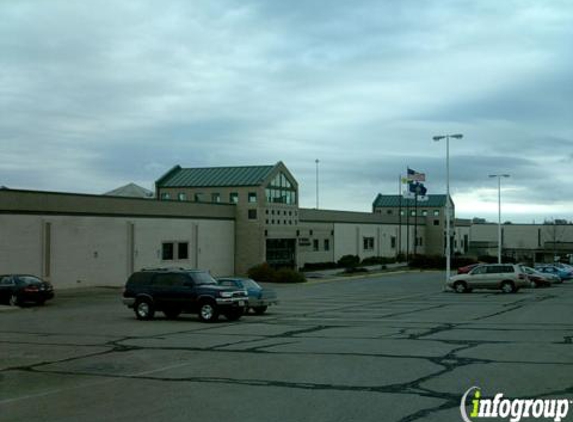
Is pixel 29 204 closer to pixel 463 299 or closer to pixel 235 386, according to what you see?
pixel 463 299

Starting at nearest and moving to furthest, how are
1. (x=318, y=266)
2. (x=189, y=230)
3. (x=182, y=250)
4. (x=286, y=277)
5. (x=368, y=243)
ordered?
1. (x=182, y=250)
2. (x=189, y=230)
3. (x=286, y=277)
4. (x=318, y=266)
5. (x=368, y=243)

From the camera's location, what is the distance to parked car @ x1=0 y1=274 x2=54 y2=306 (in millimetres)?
35281

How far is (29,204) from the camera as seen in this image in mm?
43719

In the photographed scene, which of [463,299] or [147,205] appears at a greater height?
[147,205]

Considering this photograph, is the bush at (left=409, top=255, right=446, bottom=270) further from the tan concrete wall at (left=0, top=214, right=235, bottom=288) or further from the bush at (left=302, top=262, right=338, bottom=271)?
the tan concrete wall at (left=0, top=214, right=235, bottom=288)

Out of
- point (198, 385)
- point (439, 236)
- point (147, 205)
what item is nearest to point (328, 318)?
point (198, 385)

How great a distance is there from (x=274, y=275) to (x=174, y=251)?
8.15 meters

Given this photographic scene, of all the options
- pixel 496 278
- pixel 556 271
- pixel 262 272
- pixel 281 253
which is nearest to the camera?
pixel 496 278

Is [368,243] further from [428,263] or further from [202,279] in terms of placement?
[202,279]

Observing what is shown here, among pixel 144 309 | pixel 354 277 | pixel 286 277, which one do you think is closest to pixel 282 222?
pixel 354 277

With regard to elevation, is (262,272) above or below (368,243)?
below

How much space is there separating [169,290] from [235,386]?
15.1 metres

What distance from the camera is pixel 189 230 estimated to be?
5844cm

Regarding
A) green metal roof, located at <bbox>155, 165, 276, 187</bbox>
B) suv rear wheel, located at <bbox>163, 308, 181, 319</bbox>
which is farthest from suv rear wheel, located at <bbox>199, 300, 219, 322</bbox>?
green metal roof, located at <bbox>155, 165, 276, 187</bbox>
